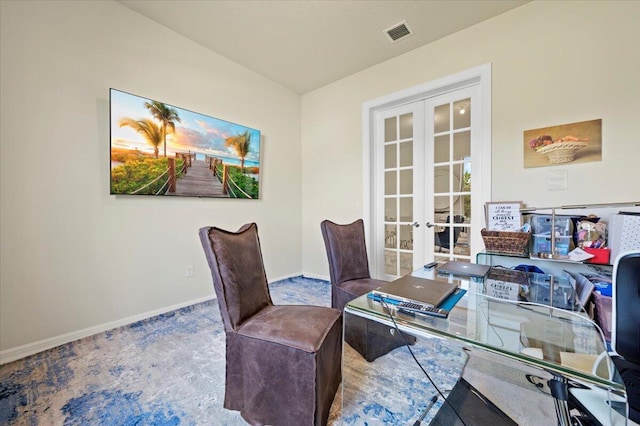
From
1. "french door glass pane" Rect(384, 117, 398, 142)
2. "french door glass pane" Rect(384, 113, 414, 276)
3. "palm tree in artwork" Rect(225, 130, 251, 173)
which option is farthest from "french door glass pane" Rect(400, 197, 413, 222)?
"palm tree in artwork" Rect(225, 130, 251, 173)

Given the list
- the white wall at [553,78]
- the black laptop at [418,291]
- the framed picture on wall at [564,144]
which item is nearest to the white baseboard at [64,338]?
the black laptop at [418,291]

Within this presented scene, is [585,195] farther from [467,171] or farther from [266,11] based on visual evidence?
[266,11]

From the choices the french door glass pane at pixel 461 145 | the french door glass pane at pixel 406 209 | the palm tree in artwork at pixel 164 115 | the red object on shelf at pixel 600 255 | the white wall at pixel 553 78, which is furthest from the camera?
the french door glass pane at pixel 406 209

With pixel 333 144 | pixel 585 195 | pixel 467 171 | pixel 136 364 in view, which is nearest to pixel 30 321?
pixel 136 364

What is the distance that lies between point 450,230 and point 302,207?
2181 mm

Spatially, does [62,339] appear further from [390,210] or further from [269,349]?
[390,210]

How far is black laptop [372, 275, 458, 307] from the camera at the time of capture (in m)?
1.13

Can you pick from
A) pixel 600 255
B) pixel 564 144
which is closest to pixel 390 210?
pixel 564 144

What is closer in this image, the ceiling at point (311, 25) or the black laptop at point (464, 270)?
the black laptop at point (464, 270)

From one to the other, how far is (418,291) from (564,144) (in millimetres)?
2113

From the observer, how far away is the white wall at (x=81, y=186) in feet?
6.23

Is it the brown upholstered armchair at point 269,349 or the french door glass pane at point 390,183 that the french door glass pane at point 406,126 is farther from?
the brown upholstered armchair at point 269,349

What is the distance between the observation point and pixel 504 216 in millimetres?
2387

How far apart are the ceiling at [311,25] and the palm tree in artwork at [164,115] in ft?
2.86
